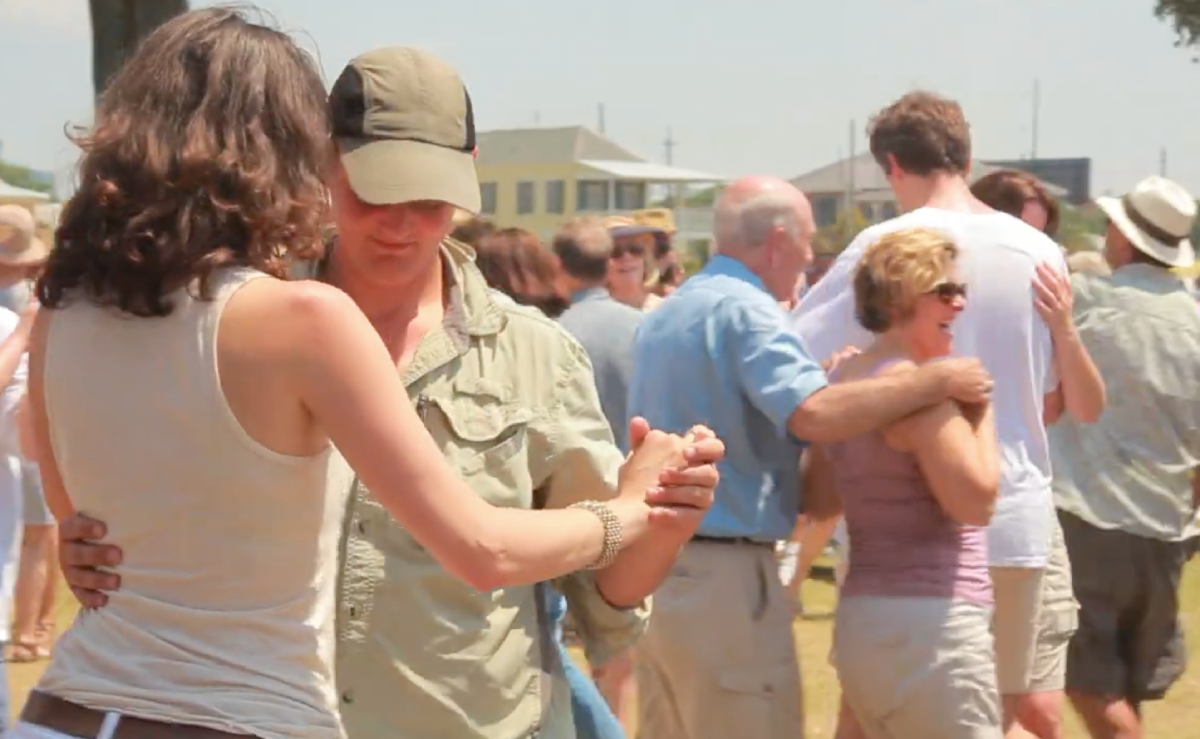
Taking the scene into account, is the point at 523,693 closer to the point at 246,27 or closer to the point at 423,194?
the point at 423,194

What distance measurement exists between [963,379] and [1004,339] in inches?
20.1

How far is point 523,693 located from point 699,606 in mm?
1885

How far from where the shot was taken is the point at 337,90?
9.30 ft

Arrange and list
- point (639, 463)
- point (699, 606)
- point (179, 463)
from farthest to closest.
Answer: point (699, 606)
point (639, 463)
point (179, 463)

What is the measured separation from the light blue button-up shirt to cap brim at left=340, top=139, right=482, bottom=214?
1.99m

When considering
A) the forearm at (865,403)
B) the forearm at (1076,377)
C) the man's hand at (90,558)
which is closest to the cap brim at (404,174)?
the man's hand at (90,558)

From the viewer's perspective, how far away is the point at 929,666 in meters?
4.55

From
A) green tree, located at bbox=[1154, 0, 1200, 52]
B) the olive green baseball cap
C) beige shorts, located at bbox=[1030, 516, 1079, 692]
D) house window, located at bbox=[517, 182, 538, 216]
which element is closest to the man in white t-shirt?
beige shorts, located at bbox=[1030, 516, 1079, 692]

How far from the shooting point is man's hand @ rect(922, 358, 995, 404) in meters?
4.49

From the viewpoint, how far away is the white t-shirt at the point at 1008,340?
495cm

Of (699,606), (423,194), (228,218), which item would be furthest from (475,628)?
(699,606)

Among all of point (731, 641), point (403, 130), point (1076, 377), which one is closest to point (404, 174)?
point (403, 130)

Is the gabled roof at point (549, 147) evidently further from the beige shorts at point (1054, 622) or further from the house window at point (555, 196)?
the beige shorts at point (1054, 622)

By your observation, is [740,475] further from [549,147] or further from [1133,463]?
[549,147]
